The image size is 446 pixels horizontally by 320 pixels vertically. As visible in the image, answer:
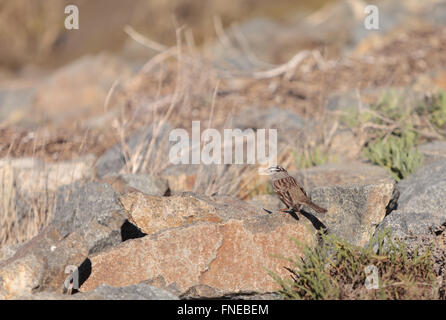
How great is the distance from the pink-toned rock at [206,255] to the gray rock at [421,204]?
2.15 feet

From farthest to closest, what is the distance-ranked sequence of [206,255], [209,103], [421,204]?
[209,103]
[421,204]
[206,255]

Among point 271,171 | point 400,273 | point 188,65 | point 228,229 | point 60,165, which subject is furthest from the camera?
point 188,65

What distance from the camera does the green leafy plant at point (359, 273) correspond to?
12.1 feet

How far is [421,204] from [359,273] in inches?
50.1

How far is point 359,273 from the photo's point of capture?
3.89 m

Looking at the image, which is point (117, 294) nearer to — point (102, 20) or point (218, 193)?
point (218, 193)

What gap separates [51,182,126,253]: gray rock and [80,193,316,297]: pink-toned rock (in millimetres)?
185

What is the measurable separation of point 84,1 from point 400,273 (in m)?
21.0

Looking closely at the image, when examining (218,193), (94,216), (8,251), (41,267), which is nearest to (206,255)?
(94,216)

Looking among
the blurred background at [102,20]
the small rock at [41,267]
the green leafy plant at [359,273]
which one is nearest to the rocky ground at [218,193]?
the small rock at [41,267]

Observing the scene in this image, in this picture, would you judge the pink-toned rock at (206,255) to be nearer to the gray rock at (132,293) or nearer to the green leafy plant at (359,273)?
the green leafy plant at (359,273)

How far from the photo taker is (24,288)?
389cm

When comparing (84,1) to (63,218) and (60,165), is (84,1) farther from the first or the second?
(63,218)
